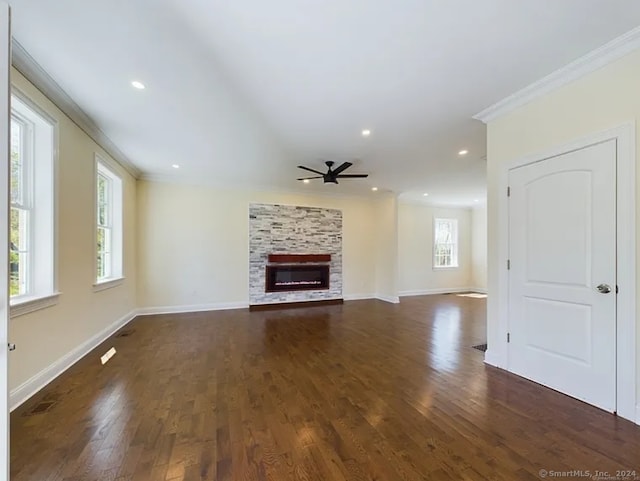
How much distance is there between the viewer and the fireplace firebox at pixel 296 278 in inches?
267

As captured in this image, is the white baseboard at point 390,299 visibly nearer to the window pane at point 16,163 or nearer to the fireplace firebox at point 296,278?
the fireplace firebox at point 296,278

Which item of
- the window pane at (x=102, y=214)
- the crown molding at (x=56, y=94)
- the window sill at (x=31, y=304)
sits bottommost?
the window sill at (x=31, y=304)

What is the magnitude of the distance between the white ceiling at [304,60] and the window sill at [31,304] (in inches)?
76.2

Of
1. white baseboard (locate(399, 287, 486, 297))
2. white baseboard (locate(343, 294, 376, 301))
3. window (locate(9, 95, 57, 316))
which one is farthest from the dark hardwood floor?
Answer: white baseboard (locate(399, 287, 486, 297))

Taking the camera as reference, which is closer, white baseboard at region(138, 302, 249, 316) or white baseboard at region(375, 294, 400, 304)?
white baseboard at region(138, 302, 249, 316)

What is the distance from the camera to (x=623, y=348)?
2193mm

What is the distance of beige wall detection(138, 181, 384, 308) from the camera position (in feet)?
19.4

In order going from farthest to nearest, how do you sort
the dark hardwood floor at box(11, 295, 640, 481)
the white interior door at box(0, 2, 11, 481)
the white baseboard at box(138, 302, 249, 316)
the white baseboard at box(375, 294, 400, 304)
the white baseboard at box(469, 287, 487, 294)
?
the white baseboard at box(469, 287, 487, 294) → the white baseboard at box(375, 294, 400, 304) → the white baseboard at box(138, 302, 249, 316) → the dark hardwood floor at box(11, 295, 640, 481) → the white interior door at box(0, 2, 11, 481)

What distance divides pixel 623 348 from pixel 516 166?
1745 millimetres

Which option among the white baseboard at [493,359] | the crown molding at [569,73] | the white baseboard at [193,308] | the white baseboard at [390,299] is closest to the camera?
the crown molding at [569,73]

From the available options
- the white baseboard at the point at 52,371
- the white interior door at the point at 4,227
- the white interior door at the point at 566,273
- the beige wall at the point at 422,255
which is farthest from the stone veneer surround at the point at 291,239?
the white interior door at the point at 4,227

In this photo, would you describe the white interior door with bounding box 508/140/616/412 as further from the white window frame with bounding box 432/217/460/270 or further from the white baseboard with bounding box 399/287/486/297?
the white window frame with bounding box 432/217/460/270

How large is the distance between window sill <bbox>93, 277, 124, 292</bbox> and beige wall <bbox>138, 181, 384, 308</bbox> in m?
1.10

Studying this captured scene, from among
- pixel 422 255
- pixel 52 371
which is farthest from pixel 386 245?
pixel 52 371
